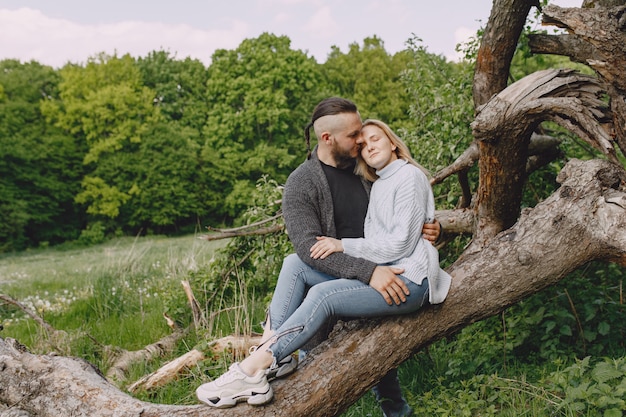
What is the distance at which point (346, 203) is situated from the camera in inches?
139

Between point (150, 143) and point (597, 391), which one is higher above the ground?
point (150, 143)

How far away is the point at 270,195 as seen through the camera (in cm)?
579

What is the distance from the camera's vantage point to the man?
320 centimetres

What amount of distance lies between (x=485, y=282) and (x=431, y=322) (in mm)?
398

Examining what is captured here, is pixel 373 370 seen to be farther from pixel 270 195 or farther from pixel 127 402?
pixel 270 195

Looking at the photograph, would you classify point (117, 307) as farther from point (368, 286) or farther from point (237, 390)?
point (368, 286)

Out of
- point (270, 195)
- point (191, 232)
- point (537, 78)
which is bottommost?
point (191, 232)

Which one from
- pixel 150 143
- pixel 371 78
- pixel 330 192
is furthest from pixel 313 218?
pixel 371 78

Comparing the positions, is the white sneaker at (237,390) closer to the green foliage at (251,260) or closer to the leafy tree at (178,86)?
the green foliage at (251,260)

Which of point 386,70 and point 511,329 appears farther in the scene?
point 386,70

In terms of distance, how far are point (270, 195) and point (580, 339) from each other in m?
3.09

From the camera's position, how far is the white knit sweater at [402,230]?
2980 millimetres

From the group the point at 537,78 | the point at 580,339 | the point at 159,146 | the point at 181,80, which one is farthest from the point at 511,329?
the point at 181,80

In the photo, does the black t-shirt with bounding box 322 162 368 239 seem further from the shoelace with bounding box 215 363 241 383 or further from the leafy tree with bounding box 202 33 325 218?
the leafy tree with bounding box 202 33 325 218
